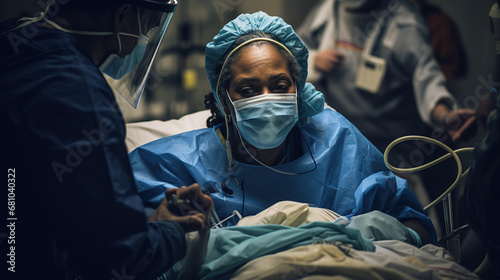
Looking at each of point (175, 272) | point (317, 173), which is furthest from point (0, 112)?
point (317, 173)

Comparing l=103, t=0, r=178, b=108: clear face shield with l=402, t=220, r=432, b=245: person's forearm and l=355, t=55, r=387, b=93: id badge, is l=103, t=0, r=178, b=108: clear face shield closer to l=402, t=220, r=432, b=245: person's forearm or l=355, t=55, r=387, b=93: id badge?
l=402, t=220, r=432, b=245: person's forearm

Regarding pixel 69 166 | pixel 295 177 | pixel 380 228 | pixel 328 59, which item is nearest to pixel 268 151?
pixel 295 177

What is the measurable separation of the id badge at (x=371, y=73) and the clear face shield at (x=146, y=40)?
1755mm

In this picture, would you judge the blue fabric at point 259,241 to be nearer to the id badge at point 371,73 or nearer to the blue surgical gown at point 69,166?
the blue surgical gown at point 69,166

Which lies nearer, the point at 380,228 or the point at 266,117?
the point at 380,228

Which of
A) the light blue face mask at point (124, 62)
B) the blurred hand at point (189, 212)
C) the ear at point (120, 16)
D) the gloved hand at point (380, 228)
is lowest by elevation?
the gloved hand at point (380, 228)

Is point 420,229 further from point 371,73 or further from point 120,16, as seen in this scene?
point 371,73

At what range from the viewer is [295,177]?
1622 millimetres

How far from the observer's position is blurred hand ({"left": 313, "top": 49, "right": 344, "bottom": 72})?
292cm

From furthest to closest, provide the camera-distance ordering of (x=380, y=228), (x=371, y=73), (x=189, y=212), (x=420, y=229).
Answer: (x=371, y=73), (x=420, y=229), (x=380, y=228), (x=189, y=212)

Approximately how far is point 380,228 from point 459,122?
1.43m

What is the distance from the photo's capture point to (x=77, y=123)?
95cm

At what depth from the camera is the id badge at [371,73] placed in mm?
2814

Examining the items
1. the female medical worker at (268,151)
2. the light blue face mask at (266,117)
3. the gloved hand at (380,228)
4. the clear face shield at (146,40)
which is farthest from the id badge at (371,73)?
the clear face shield at (146,40)
